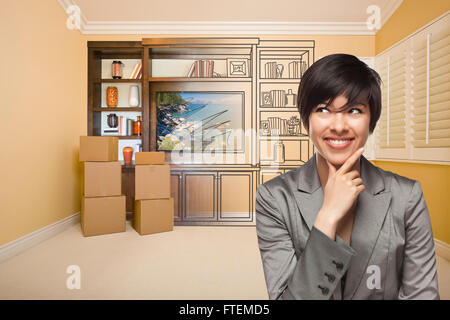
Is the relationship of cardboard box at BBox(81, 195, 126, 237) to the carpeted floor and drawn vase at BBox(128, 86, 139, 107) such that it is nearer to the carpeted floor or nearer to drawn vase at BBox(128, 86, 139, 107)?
the carpeted floor

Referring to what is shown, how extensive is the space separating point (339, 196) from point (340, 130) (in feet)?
0.40

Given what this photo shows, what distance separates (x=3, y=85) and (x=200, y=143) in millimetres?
2178

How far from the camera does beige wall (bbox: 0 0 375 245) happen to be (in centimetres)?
224

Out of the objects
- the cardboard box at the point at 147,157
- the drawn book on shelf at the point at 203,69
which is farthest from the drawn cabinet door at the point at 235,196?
the drawn book on shelf at the point at 203,69

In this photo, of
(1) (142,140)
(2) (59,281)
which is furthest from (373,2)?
(2) (59,281)

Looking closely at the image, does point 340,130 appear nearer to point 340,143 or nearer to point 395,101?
point 340,143

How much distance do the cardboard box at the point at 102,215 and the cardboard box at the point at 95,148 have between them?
1.42 feet

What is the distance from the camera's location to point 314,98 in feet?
1.75

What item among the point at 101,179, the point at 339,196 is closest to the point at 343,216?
the point at 339,196

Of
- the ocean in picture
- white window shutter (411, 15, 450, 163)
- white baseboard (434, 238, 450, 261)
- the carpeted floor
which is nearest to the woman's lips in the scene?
the carpeted floor

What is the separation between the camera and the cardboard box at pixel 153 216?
2.93 metres

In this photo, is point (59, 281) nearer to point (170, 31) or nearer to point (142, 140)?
point (142, 140)

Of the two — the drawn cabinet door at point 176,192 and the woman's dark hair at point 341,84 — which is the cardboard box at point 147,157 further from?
the woman's dark hair at point 341,84
